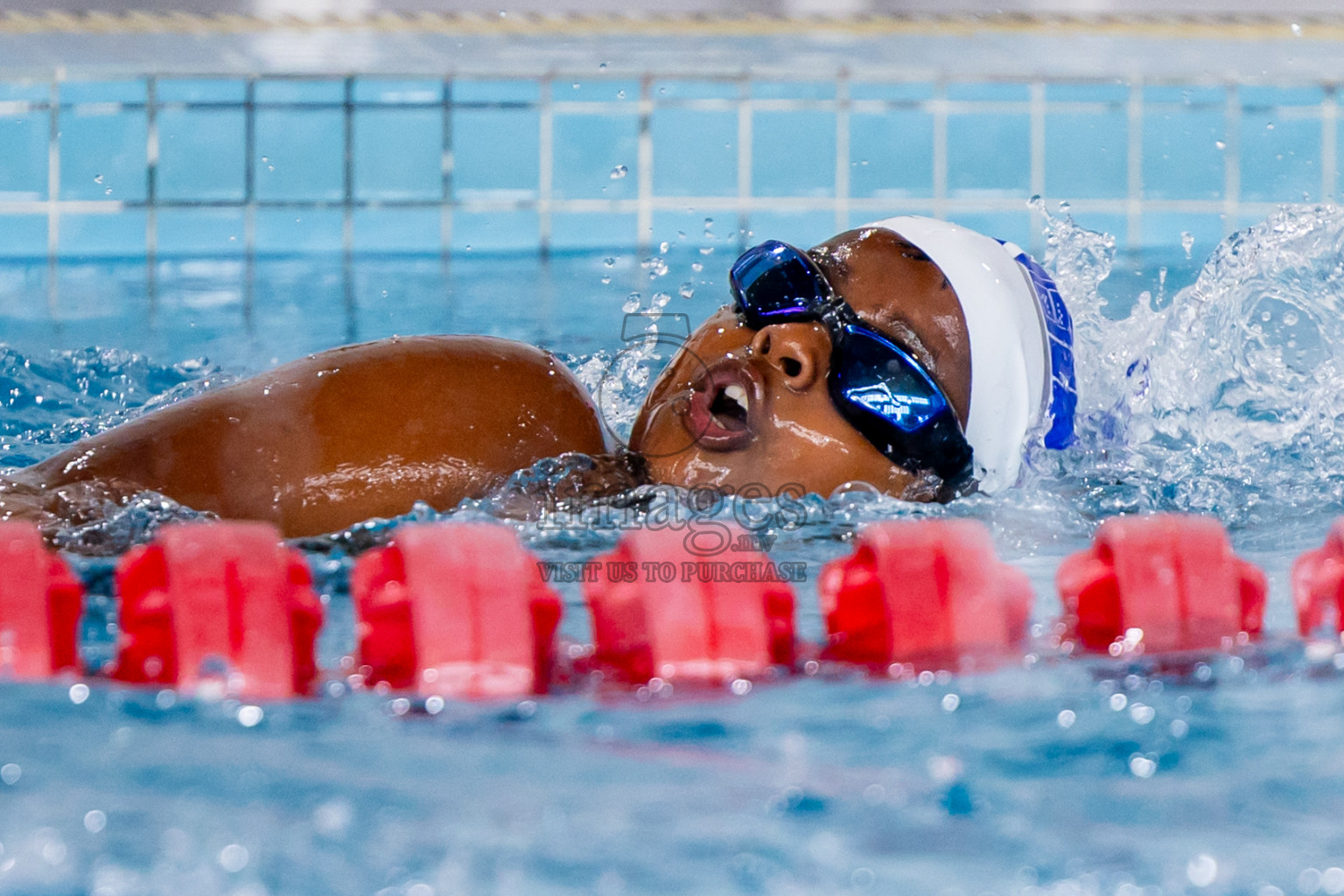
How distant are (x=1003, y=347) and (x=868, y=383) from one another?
16cm

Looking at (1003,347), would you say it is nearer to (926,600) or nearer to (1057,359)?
(1057,359)

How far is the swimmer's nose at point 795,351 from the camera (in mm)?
1336

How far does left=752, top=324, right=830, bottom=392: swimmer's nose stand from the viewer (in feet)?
4.38

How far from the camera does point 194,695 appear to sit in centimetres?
84

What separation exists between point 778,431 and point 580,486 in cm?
22

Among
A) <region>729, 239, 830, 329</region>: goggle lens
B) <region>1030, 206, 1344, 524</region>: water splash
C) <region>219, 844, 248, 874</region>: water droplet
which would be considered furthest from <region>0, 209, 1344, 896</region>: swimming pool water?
<region>1030, 206, 1344, 524</region>: water splash

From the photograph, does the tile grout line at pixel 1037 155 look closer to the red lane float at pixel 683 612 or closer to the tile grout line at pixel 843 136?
the tile grout line at pixel 843 136

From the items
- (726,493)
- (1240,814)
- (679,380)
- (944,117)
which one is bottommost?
(1240,814)

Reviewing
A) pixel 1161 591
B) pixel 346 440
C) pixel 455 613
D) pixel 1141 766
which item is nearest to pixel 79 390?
pixel 346 440

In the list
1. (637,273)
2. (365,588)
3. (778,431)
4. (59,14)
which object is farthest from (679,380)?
(59,14)

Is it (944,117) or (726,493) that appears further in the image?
(944,117)

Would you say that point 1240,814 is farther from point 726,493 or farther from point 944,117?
point 944,117

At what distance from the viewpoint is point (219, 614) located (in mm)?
881

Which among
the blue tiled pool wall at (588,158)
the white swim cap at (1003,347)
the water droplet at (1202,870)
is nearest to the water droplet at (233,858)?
the water droplet at (1202,870)
